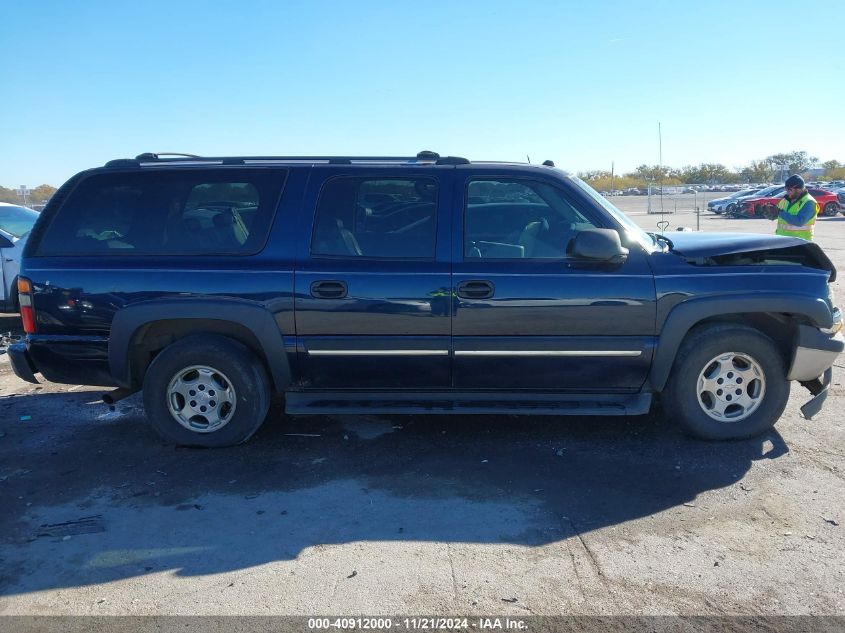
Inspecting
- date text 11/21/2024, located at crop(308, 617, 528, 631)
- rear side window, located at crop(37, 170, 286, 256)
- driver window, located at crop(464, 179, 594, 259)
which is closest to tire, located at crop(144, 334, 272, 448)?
rear side window, located at crop(37, 170, 286, 256)

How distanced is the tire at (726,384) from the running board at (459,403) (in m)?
0.27

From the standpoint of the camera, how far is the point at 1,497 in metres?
4.14

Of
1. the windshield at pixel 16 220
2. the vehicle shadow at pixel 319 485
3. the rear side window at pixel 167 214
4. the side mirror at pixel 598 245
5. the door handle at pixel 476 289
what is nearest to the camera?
the vehicle shadow at pixel 319 485

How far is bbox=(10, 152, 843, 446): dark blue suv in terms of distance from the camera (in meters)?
4.43

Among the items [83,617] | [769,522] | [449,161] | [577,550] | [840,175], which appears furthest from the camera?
[840,175]

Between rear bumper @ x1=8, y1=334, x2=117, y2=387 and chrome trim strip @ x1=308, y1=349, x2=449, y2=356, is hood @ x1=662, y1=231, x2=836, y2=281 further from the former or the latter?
rear bumper @ x1=8, y1=334, x2=117, y2=387

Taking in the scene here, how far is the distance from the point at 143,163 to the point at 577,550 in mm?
3756

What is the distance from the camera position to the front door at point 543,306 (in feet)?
14.4

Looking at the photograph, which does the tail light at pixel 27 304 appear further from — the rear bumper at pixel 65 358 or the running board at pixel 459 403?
the running board at pixel 459 403

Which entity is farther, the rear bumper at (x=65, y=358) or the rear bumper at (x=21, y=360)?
the rear bumper at (x=21, y=360)

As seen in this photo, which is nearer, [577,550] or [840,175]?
[577,550]

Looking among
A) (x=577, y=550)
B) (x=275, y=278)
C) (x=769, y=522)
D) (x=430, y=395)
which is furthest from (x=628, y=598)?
(x=275, y=278)

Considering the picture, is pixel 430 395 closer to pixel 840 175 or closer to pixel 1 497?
pixel 1 497

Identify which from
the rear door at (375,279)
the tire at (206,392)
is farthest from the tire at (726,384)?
the tire at (206,392)
